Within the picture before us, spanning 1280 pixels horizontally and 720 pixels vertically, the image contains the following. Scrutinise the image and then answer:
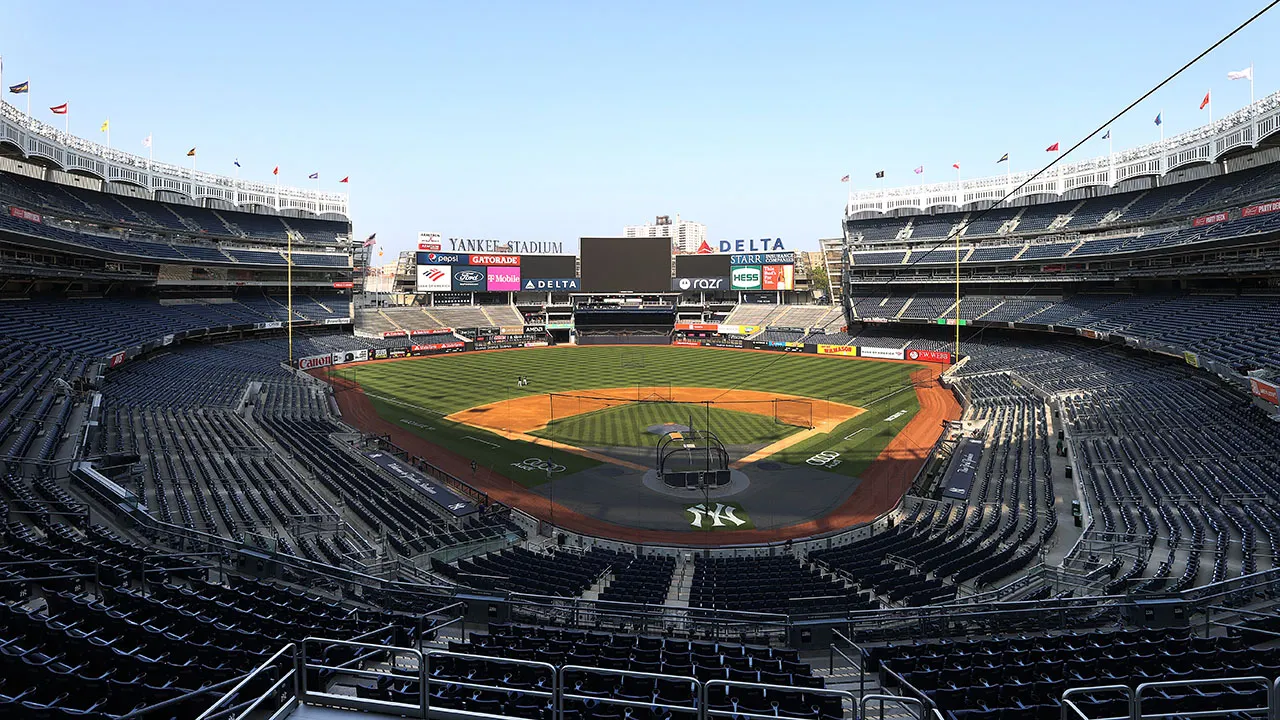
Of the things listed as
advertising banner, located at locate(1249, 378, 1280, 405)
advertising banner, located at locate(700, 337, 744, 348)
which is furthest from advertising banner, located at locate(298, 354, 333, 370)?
advertising banner, located at locate(1249, 378, 1280, 405)

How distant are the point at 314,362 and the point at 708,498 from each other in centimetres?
4893

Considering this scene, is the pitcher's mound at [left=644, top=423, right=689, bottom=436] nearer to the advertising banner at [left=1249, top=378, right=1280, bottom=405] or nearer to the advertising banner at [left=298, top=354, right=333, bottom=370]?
the advertising banner at [left=1249, top=378, right=1280, bottom=405]

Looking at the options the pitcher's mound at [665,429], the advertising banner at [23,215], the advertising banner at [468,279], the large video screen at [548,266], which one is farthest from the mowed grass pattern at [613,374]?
the advertising banner at [23,215]

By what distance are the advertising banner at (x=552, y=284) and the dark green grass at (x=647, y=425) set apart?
171ft

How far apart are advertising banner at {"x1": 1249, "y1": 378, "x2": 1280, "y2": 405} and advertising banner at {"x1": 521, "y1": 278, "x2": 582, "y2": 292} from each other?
7603 centimetres

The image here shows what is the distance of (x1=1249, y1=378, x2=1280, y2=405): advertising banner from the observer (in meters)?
23.3

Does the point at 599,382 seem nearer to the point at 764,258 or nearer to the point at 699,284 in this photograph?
the point at 699,284

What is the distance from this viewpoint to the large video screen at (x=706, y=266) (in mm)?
94062

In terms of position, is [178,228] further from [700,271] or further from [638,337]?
[700,271]

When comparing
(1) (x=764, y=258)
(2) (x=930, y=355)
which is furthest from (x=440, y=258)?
(2) (x=930, y=355)

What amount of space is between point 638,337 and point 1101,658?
268ft

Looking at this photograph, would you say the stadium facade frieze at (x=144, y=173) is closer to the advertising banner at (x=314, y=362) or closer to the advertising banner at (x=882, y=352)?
the advertising banner at (x=314, y=362)

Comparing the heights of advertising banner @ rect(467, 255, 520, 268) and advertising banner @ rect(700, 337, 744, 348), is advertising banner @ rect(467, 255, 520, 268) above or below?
above

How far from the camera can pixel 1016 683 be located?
832 cm
